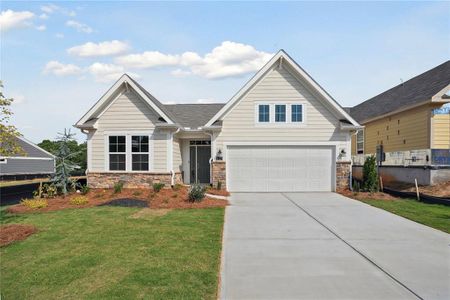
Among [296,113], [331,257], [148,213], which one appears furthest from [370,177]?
[331,257]

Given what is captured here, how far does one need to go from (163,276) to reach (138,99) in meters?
13.3

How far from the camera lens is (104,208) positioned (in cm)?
1262

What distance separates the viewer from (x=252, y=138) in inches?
712

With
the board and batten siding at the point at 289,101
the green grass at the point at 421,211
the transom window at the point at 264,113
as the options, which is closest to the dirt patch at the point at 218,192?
the board and batten siding at the point at 289,101

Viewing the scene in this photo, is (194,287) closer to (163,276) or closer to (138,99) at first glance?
(163,276)

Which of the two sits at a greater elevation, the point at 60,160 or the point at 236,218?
the point at 60,160

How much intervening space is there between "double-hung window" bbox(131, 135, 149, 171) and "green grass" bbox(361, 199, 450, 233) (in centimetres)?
1048

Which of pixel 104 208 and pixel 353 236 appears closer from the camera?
pixel 353 236

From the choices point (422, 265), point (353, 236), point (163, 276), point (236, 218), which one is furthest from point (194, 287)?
point (236, 218)

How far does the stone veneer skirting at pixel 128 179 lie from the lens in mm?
17359

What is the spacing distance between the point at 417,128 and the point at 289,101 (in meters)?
7.66

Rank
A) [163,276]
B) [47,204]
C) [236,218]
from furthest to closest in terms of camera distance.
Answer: [47,204], [236,218], [163,276]

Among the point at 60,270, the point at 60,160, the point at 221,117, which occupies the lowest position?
the point at 60,270

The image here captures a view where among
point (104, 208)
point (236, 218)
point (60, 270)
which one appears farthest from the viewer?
point (104, 208)
